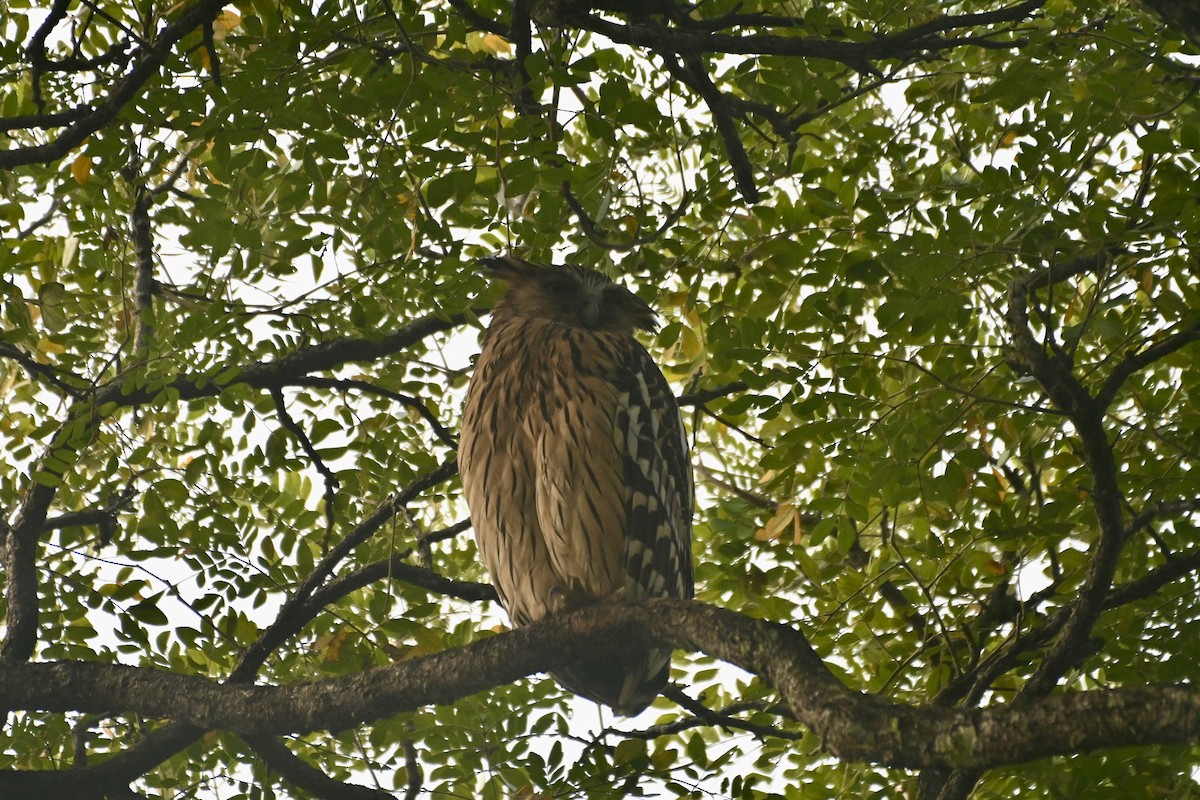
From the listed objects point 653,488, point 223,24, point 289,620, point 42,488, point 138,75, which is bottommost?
point 289,620

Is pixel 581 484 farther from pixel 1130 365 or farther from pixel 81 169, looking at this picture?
pixel 81 169

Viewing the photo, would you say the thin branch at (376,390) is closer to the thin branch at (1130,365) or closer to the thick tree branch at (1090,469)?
the thick tree branch at (1090,469)

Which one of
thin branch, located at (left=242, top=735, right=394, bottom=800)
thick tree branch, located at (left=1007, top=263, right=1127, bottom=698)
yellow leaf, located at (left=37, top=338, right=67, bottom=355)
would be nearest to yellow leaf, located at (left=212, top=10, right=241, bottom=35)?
yellow leaf, located at (left=37, top=338, right=67, bottom=355)

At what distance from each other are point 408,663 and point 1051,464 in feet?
7.04

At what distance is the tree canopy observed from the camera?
3148 mm

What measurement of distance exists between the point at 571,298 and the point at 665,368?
1.66ft

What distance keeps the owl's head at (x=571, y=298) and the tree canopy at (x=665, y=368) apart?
0.29 m

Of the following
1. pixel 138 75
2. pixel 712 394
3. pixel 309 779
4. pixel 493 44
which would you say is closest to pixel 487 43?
pixel 493 44

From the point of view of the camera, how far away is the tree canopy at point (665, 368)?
124 inches

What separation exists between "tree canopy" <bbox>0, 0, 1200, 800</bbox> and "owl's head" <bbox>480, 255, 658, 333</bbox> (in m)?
0.29

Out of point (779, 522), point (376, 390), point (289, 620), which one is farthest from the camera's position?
point (376, 390)

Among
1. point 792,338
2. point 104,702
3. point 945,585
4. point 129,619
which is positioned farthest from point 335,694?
point 945,585

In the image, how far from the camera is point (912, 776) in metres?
3.92

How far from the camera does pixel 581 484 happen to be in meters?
4.08
